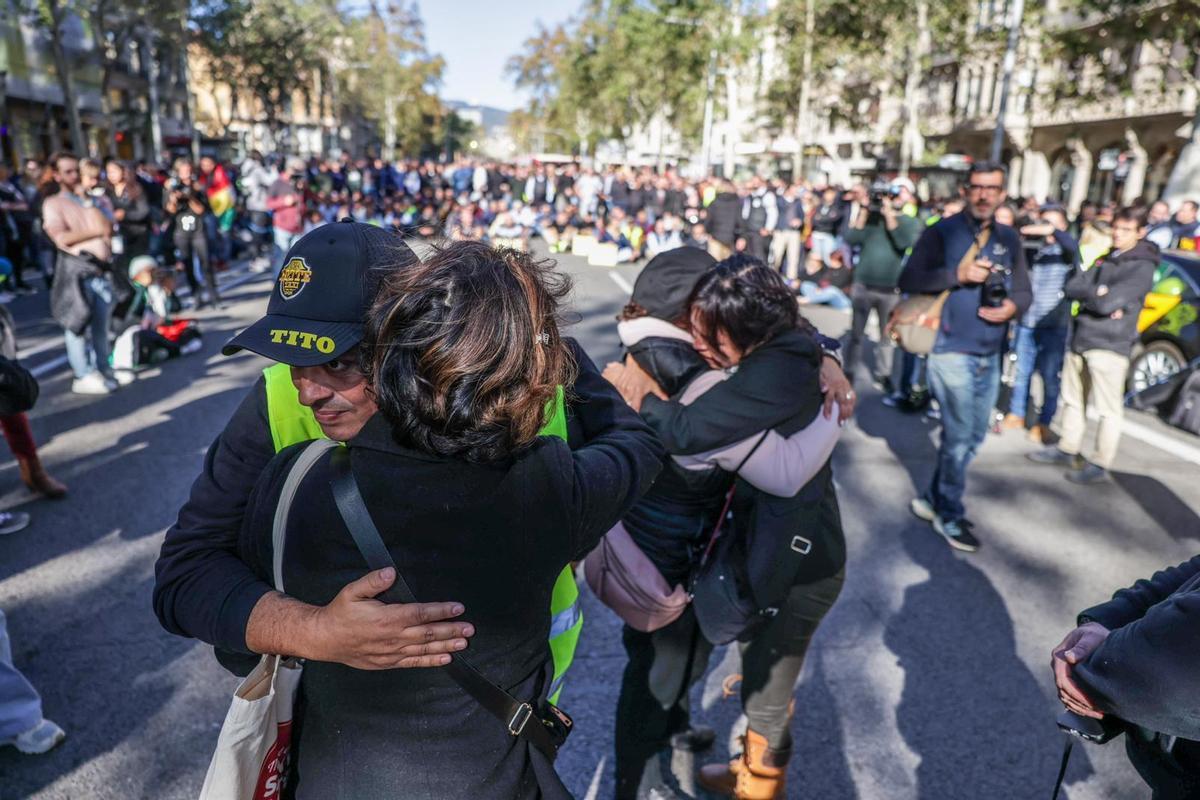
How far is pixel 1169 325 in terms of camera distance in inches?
288

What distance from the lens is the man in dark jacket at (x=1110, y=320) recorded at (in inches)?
213

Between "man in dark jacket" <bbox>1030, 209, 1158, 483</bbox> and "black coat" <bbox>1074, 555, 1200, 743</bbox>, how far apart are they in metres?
4.67

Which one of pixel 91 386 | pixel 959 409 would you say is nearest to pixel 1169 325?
pixel 959 409

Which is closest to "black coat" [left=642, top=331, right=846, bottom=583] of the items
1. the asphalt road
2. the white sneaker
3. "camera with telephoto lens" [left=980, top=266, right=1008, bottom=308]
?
the asphalt road

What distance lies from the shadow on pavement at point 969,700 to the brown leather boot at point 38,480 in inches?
182

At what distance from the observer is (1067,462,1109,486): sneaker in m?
5.70

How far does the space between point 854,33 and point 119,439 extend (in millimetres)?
28525

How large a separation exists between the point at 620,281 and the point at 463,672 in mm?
13793

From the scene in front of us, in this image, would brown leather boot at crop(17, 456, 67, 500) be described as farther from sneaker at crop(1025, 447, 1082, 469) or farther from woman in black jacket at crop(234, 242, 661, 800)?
sneaker at crop(1025, 447, 1082, 469)

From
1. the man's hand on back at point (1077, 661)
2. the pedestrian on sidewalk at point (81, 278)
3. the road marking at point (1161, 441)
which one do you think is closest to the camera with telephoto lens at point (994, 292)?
the road marking at point (1161, 441)

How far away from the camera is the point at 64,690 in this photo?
3131 millimetres

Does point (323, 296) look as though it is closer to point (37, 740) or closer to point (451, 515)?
point (451, 515)

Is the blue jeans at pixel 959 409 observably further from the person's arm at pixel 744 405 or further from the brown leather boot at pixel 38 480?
the brown leather boot at pixel 38 480

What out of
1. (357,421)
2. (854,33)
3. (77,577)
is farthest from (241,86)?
(357,421)
